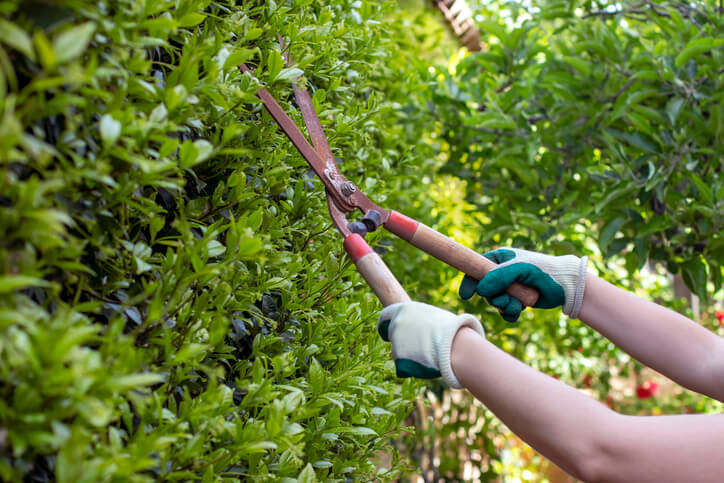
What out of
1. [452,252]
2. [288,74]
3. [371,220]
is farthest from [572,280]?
[288,74]

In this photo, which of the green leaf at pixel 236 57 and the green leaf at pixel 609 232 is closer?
the green leaf at pixel 236 57

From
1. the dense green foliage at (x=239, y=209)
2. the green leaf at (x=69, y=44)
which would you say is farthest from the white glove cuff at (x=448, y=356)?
the green leaf at (x=69, y=44)

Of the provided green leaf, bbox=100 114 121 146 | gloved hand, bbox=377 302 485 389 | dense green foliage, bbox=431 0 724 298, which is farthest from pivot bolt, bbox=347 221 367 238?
dense green foliage, bbox=431 0 724 298

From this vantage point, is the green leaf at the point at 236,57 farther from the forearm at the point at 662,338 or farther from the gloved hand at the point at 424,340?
the forearm at the point at 662,338

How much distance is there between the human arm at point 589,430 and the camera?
3.23 ft

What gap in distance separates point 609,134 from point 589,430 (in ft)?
6.69

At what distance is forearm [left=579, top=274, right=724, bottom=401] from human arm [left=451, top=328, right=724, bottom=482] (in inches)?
13.9

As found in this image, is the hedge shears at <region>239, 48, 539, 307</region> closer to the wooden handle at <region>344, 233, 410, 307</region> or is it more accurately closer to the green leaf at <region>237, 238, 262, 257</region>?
the wooden handle at <region>344, 233, 410, 307</region>

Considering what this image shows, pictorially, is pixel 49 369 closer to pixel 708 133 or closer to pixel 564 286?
pixel 564 286

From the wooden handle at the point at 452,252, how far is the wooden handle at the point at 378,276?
0.93 ft

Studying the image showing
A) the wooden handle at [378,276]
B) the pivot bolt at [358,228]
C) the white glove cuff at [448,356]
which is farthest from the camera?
the pivot bolt at [358,228]

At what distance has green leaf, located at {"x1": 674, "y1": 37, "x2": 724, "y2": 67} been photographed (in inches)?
90.5

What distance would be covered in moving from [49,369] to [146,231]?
0.42 meters

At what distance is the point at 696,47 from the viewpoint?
7.61 ft
